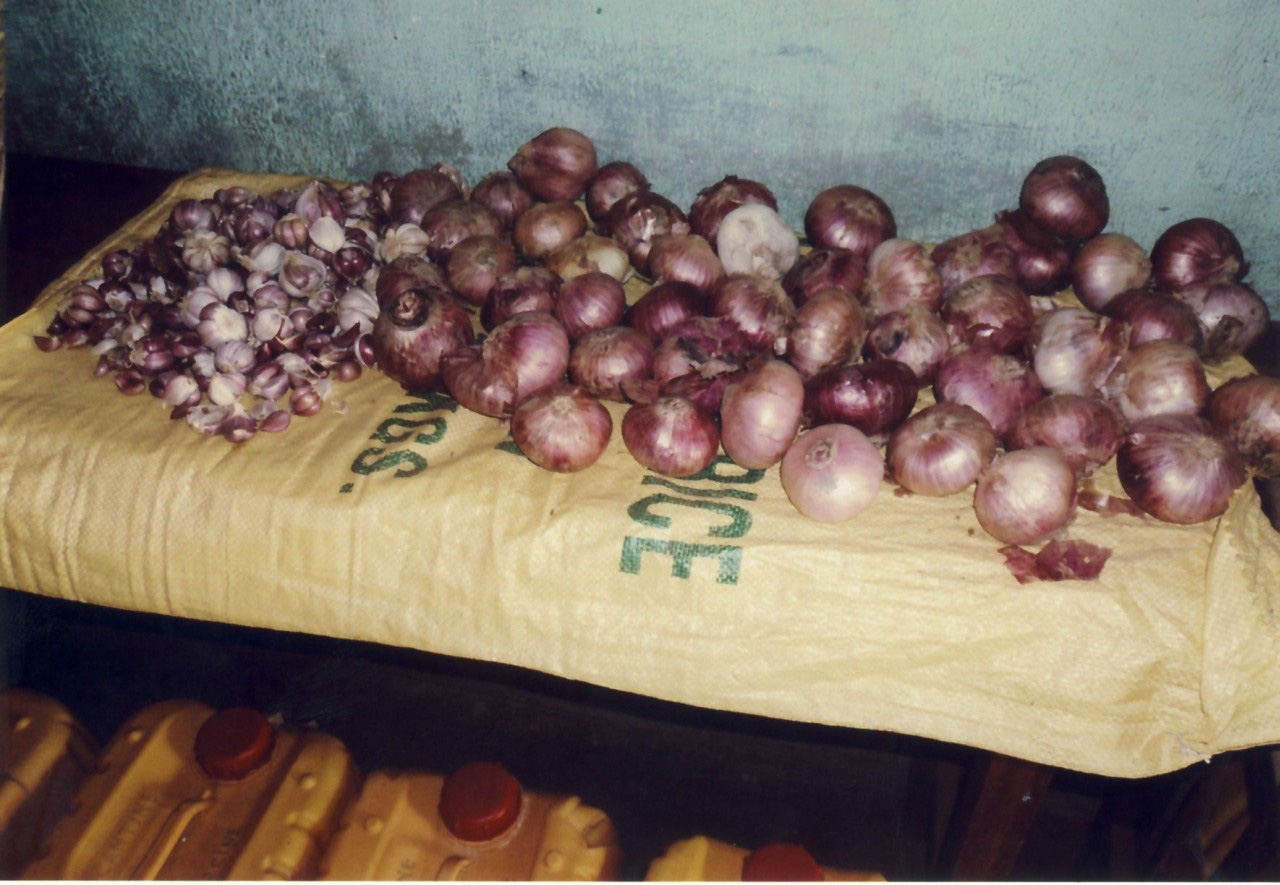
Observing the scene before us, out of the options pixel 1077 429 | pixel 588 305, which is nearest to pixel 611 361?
pixel 588 305

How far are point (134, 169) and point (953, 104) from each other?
2384mm

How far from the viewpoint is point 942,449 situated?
1.34 m

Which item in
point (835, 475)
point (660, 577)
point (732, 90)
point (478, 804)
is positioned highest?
point (732, 90)

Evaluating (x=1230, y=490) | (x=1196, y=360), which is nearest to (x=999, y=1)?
(x=1196, y=360)

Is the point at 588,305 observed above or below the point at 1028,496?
above

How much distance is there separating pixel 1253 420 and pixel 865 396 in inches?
25.6

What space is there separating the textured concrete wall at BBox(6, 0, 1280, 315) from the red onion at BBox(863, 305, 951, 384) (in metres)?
0.66

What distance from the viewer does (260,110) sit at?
2311 millimetres

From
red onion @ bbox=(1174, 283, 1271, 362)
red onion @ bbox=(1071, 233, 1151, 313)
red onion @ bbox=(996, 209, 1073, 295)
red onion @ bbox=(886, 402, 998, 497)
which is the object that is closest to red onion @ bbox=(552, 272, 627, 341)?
red onion @ bbox=(886, 402, 998, 497)

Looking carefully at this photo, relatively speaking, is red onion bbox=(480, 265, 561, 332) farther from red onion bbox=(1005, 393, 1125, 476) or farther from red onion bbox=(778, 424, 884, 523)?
red onion bbox=(1005, 393, 1125, 476)

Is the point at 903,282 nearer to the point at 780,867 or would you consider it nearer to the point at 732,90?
the point at 732,90

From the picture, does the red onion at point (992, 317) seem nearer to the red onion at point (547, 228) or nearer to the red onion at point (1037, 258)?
the red onion at point (1037, 258)

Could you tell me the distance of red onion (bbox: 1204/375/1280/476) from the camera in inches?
53.6

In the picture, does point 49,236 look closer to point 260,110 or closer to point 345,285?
point 260,110
